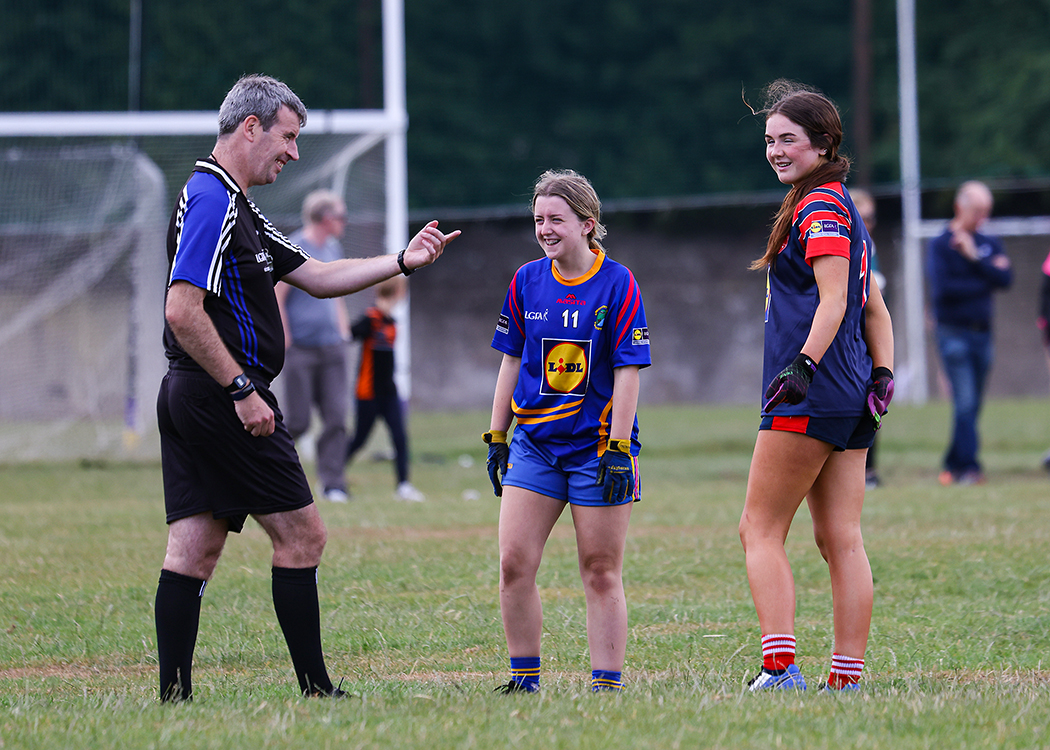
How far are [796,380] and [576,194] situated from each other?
1034mm

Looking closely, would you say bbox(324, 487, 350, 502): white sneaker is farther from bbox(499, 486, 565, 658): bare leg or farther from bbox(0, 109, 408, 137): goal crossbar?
bbox(499, 486, 565, 658): bare leg

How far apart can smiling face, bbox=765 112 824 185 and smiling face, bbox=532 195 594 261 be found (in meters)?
0.71

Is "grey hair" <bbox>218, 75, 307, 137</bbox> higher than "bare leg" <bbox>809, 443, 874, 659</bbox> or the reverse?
higher

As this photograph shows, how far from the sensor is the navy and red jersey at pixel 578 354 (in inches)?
171

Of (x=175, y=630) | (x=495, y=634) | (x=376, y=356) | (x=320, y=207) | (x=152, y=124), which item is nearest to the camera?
(x=175, y=630)

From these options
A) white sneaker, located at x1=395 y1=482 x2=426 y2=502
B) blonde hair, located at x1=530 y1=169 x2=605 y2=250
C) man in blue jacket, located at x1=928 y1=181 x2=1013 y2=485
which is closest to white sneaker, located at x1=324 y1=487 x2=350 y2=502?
white sneaker, located at x1=395 y1=482 x2=426 y2=502

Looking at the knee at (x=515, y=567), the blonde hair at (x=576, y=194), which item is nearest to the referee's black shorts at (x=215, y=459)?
the knee at (x=515, y=567)

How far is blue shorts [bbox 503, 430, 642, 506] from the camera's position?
14.1ft

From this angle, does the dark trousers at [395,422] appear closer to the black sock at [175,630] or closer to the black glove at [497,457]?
the black glove at [497,457]

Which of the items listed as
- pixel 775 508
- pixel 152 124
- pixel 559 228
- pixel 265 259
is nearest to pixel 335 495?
pixel 152 124

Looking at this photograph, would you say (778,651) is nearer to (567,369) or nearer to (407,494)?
(567,369)

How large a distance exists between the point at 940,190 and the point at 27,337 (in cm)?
1958

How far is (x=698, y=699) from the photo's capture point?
3.93 metres

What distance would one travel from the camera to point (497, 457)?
14.8ft
